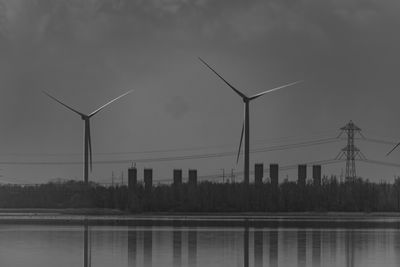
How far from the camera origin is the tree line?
11700 cm

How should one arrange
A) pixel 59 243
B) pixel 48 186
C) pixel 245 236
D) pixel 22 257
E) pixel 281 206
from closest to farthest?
pixel 22 257 → pixel 59 243 → pixel 245 236 → pixel 281 206 → pixel 48 186

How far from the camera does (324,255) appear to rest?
51906mm

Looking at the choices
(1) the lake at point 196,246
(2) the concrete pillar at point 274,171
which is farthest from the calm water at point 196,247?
(2) the concrete pillar at point 274,171

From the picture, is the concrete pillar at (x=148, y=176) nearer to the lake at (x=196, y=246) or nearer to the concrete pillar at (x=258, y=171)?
the concrete pillar at (x=258, y=171)

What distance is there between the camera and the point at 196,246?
5616cm

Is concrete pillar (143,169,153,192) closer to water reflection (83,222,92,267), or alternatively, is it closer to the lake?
the lake

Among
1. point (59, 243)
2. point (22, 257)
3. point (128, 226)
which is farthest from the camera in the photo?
point (128, 226)

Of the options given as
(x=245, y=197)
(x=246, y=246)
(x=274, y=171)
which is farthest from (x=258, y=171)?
(x=246, y=246)

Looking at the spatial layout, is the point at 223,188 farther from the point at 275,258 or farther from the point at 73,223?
the point at 275,258

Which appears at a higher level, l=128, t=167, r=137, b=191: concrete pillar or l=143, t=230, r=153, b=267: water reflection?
l=128, t=167, r=137, b=191: concrete pillar

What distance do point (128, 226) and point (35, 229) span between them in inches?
290

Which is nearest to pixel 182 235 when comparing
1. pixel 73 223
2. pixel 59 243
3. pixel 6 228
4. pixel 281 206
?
pixel 59 243

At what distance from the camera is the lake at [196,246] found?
159 ft

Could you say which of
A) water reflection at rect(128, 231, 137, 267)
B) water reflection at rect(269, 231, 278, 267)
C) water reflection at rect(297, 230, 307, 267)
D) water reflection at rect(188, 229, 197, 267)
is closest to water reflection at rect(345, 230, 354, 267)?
water reflection at rect(297, 230, 307, 267)
